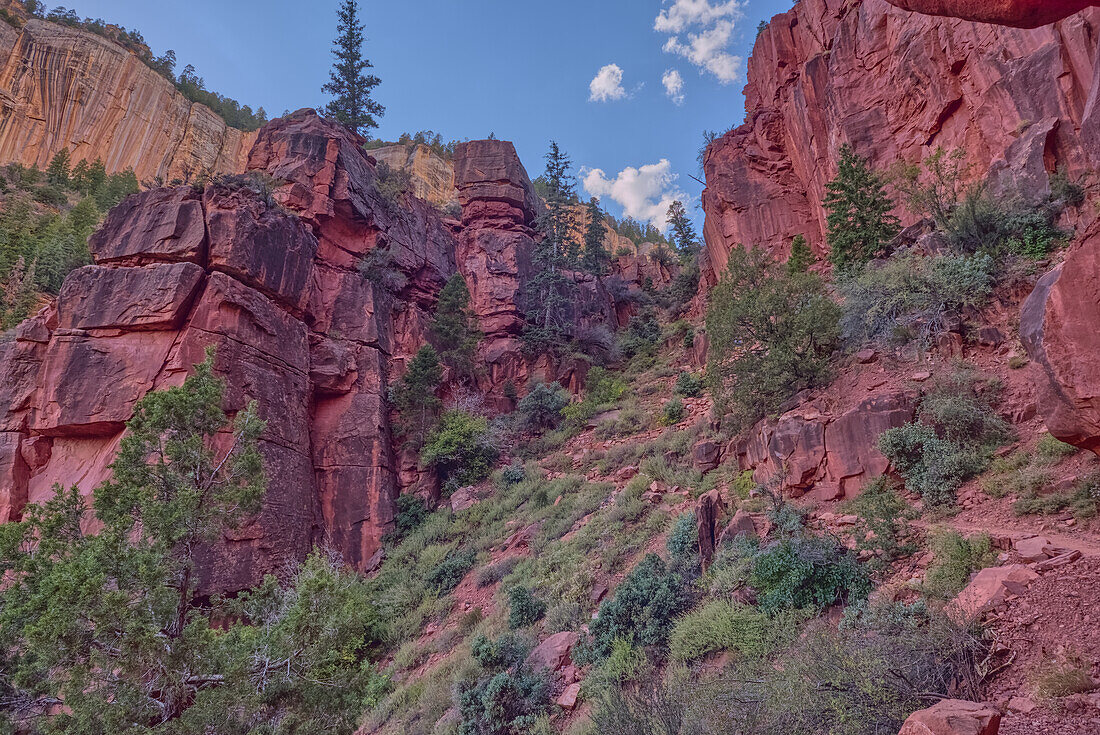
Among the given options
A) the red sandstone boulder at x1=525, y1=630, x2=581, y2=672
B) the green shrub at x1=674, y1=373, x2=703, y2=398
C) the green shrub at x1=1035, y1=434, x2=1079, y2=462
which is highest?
the green shrub at x1=674, y1=373, x2=703, y2=398

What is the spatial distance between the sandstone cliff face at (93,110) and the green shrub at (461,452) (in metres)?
30.8

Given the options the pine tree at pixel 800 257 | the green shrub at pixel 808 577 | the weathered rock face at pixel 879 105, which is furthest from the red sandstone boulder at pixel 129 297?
the pine tree at pixel 800 257

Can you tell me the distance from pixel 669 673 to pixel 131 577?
6.31m

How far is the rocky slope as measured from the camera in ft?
44.5

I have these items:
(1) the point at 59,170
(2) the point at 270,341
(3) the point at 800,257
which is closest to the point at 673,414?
(3) the point at 800,257

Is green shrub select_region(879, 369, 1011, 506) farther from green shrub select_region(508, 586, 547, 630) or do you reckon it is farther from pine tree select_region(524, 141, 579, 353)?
pine tree select_region(524, 141, 579, 353)

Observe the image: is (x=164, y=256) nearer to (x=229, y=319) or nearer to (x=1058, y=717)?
(x=229, y=319)

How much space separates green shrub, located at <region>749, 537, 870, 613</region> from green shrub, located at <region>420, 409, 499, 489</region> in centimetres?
1321

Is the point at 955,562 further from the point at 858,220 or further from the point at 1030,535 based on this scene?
the point at 858,220

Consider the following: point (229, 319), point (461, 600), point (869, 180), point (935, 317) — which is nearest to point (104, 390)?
point (229, 319)

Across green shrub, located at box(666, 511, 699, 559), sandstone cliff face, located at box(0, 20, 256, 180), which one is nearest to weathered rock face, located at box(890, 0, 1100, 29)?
green shrub, located at box(666, 511, 699, 559)

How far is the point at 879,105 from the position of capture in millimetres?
16812

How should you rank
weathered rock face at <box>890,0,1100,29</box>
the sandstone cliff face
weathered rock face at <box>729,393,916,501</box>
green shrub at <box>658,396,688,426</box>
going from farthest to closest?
1. the sandstone cliff face
2. green shrub at <box>658,396,688,426</box>
3. weathered rock face at <box>729,393,916,501</box>
4. weathered rock face at <box>890,0,1100,29</box>

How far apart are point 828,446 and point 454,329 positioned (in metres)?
17.2
